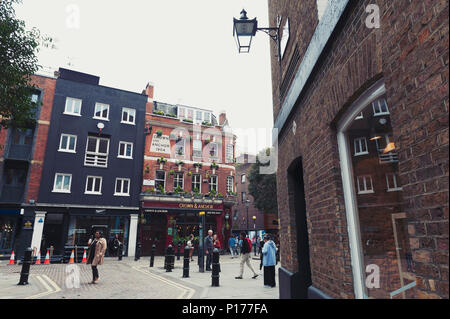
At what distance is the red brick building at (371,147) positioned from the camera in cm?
167

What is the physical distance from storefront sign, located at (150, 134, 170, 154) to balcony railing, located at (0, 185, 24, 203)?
9.56 m

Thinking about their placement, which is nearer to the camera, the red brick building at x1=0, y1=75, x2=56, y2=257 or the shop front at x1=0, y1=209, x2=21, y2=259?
the shop front at x1=0, y1=209, x2=21, y2=259

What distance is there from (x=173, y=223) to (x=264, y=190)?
1237 centimetres

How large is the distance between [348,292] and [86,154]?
71.1 feet

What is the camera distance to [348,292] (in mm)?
2912

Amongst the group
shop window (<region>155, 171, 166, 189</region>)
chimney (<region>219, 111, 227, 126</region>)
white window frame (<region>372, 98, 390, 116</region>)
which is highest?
chimney (<region>219, 111, 227, 126</region>)

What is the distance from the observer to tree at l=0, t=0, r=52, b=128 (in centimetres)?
865

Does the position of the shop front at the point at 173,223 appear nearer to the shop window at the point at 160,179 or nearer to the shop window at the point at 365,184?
the shop window at the point at 160,179

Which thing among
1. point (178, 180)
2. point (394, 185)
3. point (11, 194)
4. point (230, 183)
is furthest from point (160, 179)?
point (394, 185)

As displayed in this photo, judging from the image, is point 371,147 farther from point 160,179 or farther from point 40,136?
point 40,136

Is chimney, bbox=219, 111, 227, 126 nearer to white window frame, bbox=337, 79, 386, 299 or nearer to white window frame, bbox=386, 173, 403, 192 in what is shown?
white window frame, bbox=337, 79, 386, 299

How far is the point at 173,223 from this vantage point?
2275 centimetres

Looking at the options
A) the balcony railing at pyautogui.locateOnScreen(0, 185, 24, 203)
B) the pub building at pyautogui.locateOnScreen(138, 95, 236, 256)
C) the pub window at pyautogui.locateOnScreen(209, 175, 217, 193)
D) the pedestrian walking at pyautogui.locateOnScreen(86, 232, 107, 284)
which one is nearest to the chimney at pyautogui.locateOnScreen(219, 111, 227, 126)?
the pub building at pyautogui.locateOnScreen(138, 95, 236, 256)
